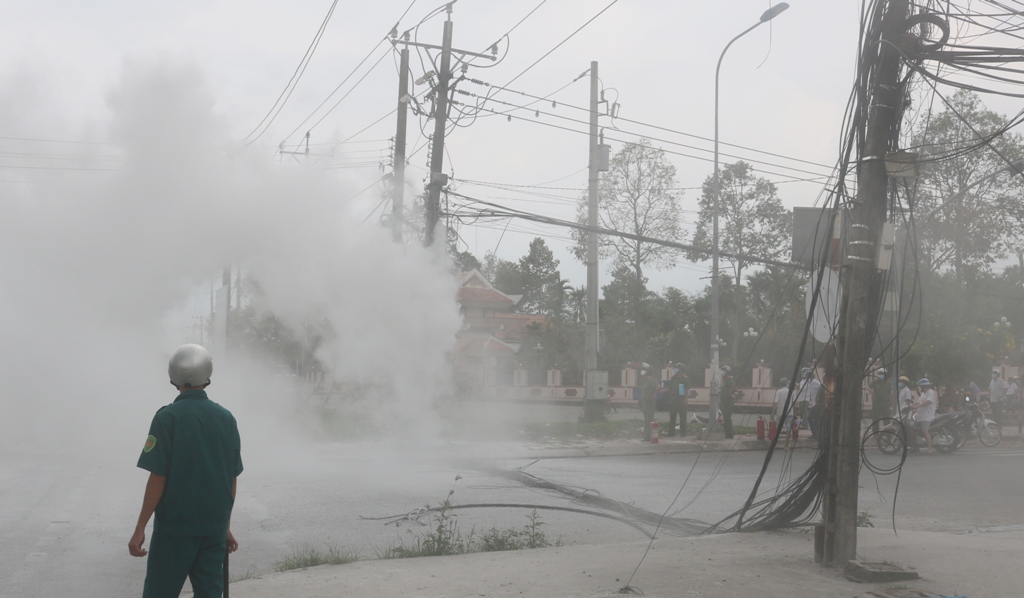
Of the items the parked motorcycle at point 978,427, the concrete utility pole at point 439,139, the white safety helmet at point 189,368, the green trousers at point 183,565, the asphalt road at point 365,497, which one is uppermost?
the concrete utility pole at point 439,139

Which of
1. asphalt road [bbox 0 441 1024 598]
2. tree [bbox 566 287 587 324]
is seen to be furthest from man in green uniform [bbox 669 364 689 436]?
tree [bbox 566 287 587 324]

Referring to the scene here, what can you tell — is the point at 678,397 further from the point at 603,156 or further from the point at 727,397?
the point at 603,156

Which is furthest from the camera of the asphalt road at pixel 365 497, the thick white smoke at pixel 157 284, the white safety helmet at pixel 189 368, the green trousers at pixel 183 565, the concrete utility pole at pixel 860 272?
the thick white smoke at pixel 157 284

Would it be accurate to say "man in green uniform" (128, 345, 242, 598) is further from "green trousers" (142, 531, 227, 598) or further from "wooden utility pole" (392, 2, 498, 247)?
"wooden utility pole" (392, 2, 498, 247)

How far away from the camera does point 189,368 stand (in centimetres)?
423

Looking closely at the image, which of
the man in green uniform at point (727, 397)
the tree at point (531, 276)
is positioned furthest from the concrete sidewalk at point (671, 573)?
the tree at point (531, 276)

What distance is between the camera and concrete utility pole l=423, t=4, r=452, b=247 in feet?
61.7

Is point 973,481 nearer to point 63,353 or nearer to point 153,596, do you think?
point 153,596

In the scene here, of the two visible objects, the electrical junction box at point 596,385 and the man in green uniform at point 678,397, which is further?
the electrical junction box at point 596,385

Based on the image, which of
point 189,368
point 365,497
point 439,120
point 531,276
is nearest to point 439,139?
point 439,120

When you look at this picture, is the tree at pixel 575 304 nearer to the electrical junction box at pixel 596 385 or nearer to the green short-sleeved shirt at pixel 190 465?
the electrical junction box at pixel 596 385

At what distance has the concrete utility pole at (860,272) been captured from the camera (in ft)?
22.0

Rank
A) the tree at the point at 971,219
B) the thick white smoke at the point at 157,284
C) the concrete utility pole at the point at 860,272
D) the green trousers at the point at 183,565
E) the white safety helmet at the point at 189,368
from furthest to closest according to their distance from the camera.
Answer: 1. the tree at the point at 971,219
2. the thick white smoke at the point at 157,284
3. the concrete utility pole at the point at 860,272
4. the white safety helmet at the point at 189,368
5. the green trousers at the point at 183,565

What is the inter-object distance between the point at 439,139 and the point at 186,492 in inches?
630
